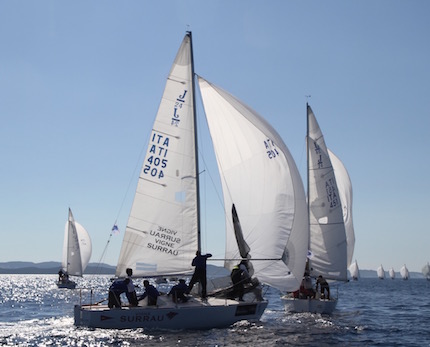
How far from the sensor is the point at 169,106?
21.6 m

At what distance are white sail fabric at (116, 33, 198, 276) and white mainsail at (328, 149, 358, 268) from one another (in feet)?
57.2

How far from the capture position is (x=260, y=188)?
21.5 metres

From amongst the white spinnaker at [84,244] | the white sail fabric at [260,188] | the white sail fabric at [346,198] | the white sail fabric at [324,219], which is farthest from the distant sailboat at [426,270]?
the white sail fabric at [260,188]

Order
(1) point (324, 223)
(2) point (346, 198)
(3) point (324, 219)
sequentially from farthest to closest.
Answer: (2) point (346, 198) < (3) point (324, 219) < (1) point (324, 223)

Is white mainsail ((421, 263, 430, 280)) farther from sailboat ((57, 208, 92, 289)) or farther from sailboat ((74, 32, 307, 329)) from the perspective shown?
sailboat ((74, 32, 307, 329))

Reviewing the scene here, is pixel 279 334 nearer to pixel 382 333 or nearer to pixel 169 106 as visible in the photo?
pixel 382 333

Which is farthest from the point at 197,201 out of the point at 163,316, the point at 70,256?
the point at 70,256

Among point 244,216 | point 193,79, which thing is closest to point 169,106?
point 193,79

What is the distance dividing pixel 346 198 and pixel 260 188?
17496 mm

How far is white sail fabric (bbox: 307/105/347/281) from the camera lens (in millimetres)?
30688

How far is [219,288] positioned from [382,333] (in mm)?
6291

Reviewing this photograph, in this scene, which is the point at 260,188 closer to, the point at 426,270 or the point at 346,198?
the point at 346,198

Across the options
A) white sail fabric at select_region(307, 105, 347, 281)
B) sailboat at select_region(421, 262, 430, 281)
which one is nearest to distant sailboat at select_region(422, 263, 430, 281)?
sailboat at select_region(421, 262, 430, 281)

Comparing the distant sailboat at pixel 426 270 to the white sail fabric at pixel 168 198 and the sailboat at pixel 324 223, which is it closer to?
the sailboat at pixel 324 223
